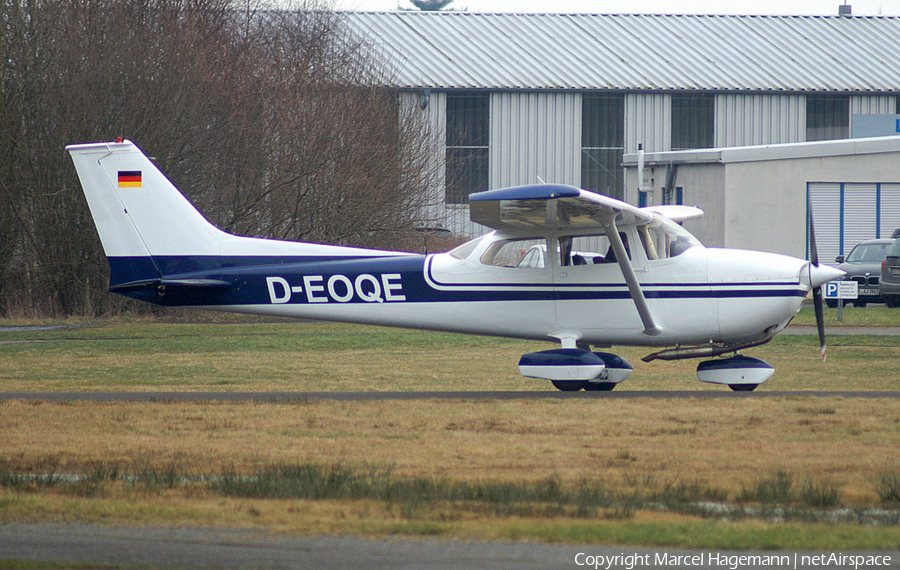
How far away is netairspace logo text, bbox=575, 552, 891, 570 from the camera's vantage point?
5.27 metres

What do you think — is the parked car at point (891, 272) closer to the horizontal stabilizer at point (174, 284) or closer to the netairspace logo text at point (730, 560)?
the horizontal stabilizer at point (174, 284)

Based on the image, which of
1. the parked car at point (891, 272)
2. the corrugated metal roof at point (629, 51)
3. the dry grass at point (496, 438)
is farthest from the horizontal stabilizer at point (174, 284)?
the corrugated metal roof at point (629, 51)

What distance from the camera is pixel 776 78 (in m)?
40.5

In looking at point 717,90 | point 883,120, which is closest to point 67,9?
point 717,90

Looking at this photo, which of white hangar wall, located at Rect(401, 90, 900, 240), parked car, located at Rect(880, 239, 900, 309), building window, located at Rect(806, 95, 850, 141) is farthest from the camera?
building window, located at Rect(806, 95, 850, 141)

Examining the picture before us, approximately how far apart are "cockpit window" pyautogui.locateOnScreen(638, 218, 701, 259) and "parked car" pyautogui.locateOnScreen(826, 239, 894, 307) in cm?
1653

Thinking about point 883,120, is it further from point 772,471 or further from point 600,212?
point 772,471

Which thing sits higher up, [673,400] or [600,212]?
[600,212]

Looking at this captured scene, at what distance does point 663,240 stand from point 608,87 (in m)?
27.8

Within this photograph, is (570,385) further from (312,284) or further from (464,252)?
(312,284)

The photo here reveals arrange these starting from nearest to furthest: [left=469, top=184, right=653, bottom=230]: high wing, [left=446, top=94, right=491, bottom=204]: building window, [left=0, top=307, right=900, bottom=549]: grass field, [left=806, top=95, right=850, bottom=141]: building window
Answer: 1. [left=0, top=307, right=900, bottom=549]: grass field
2. [left=469, top=184, right=653, bottom=230]: high wing
3. [left=446, top=94, right=491, bottom=204]: building window
4. [left=806, top=95, right=850, bottom=141]: building window

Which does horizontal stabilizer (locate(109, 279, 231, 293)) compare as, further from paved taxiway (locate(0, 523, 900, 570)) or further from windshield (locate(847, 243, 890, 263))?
windshield (locate(847, 243, 890, 263))

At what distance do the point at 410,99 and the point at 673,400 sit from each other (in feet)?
84.9

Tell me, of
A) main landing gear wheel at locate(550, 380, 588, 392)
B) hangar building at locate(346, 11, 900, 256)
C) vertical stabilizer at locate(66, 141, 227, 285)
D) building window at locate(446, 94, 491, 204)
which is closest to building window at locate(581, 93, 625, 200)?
hangar building at locate(346, 11, 900, 256)
